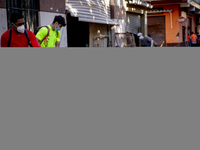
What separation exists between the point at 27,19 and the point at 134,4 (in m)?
8.62

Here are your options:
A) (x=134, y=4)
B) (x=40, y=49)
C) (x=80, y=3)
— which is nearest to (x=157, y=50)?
(x=40, y=49)

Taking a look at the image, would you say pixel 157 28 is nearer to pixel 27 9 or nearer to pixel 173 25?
pixel 173 25

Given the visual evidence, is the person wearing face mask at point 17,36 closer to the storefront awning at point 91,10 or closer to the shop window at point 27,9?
the shop window at point 27,9

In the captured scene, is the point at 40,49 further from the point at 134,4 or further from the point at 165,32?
the point at 165,32

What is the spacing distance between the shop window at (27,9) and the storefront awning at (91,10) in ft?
6.33

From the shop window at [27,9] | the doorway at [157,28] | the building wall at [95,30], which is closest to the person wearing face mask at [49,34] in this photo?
the shop window at [27,9]

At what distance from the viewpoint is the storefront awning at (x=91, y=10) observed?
34.1 ft

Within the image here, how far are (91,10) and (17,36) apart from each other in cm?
768

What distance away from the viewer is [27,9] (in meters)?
7.95

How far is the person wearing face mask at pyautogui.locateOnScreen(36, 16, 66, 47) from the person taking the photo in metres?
4.79

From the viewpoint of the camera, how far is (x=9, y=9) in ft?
24.1

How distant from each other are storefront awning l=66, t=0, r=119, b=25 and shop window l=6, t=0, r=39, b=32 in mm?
1929

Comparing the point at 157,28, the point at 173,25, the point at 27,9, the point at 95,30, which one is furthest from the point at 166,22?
the point at 27,9

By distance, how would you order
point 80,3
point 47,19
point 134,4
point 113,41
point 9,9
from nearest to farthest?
point 9,9
point 47,19
point 80,3
point 113,41
point 134,4
